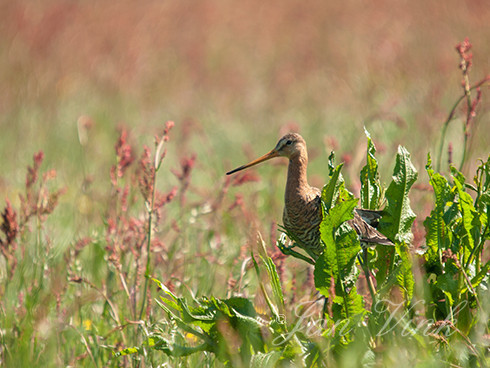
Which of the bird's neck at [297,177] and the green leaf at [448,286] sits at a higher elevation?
the bird's neck at [297,177]

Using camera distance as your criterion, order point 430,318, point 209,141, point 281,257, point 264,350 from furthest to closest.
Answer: point 209,141 < point 281,257 < point 430,318 < point 264,350

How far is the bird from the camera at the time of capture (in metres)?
2.38

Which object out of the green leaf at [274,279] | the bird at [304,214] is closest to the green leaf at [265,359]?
the green leaf at [274,279]

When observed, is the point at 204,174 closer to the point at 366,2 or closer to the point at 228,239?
the point at 228,239

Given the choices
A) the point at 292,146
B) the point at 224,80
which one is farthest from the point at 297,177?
the point at 224,80

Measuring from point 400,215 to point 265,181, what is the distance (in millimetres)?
3263

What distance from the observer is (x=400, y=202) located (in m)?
2.34

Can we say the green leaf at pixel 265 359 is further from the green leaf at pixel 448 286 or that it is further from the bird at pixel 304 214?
the green leaf at pixel 448 286

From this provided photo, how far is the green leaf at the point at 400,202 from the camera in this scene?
2332 mm

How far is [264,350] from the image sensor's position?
7.24 feet

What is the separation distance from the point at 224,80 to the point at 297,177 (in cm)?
657

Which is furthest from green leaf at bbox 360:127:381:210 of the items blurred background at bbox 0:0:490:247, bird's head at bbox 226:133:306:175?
blurred background at bbox 0:0:490:247

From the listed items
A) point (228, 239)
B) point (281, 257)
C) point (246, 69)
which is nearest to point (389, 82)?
point (246, 69)

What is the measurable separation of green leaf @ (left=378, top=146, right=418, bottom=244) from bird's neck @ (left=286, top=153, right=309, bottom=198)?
0.49 m
